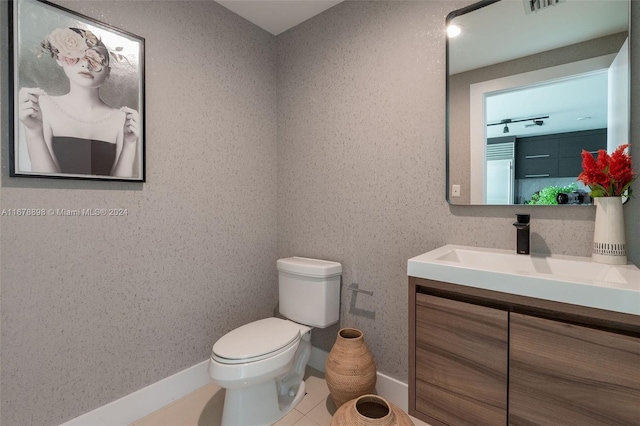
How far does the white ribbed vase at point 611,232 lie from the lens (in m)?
1.09

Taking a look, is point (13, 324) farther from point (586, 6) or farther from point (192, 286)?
point (586, 6)

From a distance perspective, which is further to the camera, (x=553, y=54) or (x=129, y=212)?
(x=129, y=212)

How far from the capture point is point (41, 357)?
51.5 inches

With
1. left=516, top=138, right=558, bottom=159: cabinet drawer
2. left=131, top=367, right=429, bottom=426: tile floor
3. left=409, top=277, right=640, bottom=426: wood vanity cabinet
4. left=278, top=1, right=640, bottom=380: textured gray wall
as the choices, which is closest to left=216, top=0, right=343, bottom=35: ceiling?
left=278, top=1, right=640, bottom=380: textured gray wall

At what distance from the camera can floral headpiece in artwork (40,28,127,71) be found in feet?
4.23

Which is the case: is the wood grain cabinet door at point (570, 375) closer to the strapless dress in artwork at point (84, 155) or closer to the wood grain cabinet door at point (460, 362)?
the wood grain cabinet door at point (460, 362)

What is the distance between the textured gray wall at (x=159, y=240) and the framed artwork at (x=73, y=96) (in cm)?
6

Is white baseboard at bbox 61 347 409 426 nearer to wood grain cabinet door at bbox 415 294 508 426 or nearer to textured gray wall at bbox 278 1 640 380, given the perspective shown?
textured gray wall at bbox 278 1 640 380

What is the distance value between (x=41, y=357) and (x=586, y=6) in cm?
272

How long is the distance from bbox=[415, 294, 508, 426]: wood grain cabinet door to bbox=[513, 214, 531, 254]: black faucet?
420mm

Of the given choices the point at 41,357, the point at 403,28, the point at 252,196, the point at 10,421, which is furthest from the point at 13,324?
→ the point at 403,28

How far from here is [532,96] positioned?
1.33 m

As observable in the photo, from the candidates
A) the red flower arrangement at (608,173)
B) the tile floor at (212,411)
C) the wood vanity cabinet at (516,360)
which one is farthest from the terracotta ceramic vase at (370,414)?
the red flower arrangement at (608,173)

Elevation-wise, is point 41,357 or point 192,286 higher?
point 192,286
